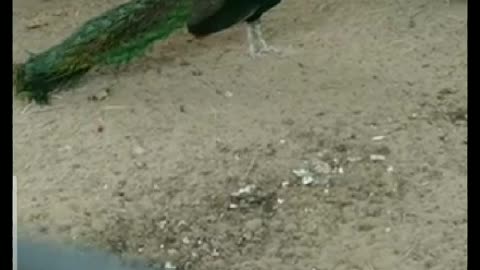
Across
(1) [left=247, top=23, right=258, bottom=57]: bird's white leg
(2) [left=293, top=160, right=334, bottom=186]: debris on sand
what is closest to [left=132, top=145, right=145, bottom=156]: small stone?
(2) [left=293, top=160, right=334, bottom=186]: debris on sand

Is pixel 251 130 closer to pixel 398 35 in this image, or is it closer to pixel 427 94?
pixel 427 94

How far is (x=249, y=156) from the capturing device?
395cm

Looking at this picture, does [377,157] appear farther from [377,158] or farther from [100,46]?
[100,46]

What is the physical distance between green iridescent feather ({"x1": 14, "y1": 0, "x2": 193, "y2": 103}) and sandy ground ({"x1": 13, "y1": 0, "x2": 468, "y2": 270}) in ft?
0.33

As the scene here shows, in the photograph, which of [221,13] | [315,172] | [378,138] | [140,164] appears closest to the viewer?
[315,172]

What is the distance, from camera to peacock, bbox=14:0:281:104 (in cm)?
459

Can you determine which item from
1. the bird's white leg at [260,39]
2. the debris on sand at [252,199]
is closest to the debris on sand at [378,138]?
the debris on sand at [252,199]

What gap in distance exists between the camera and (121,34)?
15.4 feet

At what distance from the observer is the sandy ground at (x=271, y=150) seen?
3447 mm

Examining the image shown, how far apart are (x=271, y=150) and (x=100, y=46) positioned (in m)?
1.19

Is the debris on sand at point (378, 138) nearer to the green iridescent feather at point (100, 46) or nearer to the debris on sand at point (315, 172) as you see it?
the debris on sand at point (315, 172)

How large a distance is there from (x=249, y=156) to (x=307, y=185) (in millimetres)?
316

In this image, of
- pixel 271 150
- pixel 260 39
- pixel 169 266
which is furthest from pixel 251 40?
pixel 169 266
